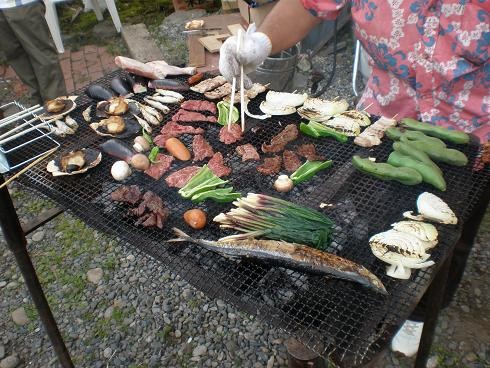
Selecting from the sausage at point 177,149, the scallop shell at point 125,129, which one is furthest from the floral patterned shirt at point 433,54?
the scallop shell at point 125,129

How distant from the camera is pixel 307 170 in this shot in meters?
2.58

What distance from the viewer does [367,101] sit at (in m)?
3.48

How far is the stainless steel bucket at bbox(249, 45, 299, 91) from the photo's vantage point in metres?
5.83

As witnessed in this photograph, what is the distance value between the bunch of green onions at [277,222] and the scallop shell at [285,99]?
110 centimetres

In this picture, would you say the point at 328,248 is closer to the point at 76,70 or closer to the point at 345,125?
the point at 345,125

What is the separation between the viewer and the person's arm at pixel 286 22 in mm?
3361

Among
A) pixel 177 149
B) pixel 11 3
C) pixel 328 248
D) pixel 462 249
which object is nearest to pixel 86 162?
A: pixel 177 149

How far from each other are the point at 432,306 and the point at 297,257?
0.92m

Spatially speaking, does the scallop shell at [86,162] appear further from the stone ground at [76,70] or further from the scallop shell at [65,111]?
the stone ground at [76,70]

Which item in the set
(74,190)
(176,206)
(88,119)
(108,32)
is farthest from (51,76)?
(176,206)

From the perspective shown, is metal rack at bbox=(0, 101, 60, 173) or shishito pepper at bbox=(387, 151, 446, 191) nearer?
shishito pepper at bbox=(387, 151, 446, 191)

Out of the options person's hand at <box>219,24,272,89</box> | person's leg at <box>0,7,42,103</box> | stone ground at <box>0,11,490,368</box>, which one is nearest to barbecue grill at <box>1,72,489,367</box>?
person's hand at <box>219,24,272,89</box>

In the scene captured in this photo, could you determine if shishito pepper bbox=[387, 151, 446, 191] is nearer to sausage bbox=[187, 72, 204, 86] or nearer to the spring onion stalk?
the spring onion stalk

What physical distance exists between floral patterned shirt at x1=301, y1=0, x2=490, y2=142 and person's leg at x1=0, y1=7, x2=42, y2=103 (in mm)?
→ 4824
